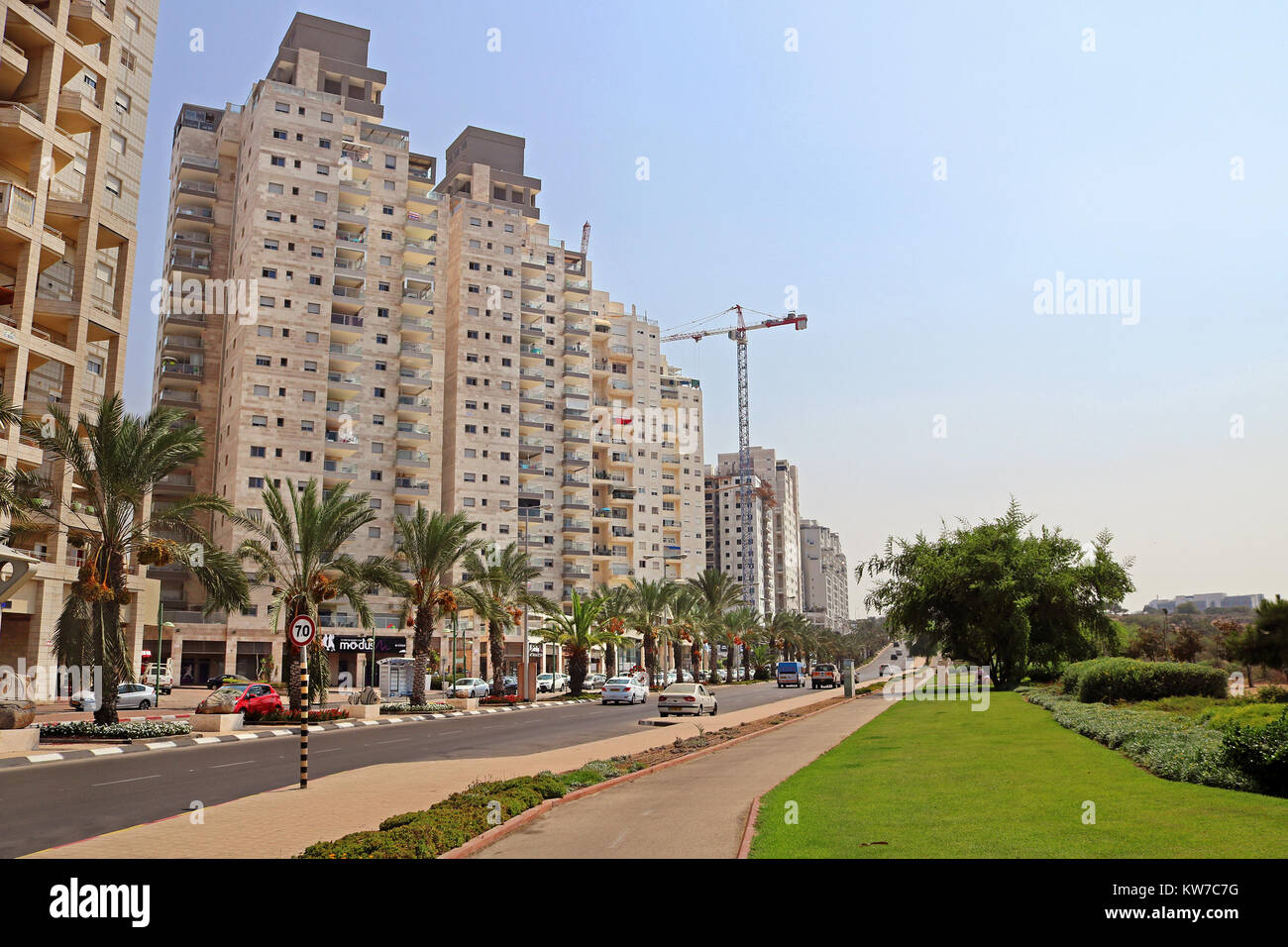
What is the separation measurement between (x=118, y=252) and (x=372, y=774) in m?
34.2

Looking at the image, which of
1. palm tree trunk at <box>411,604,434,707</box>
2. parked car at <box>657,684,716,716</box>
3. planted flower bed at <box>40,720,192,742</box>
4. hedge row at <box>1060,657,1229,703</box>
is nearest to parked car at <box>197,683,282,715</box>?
planted flower bed at <box>40,720,192,742</box>

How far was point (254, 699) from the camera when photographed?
35375 millimetres

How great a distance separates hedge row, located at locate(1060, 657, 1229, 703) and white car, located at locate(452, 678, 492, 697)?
36982 mm

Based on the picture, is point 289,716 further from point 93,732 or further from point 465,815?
point 465,815

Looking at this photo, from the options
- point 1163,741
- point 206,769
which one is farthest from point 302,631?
point 1163,741

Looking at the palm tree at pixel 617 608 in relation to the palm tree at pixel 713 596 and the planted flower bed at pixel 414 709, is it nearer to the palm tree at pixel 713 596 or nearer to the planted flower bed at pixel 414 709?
the palm tree at pixel 713 596

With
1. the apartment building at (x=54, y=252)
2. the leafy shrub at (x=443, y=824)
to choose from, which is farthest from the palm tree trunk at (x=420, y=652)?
the leafy shrub at (x=443, y=824)

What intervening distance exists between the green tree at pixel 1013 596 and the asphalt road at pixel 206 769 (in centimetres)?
1562

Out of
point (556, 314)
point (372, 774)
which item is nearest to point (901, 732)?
point (372, 774)

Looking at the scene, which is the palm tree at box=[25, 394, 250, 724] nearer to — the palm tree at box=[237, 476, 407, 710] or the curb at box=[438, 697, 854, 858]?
the palm tree at box=[237, 476, 407, 710]

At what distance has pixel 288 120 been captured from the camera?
79.4 meters

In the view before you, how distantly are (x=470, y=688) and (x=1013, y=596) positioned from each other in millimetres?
32535
